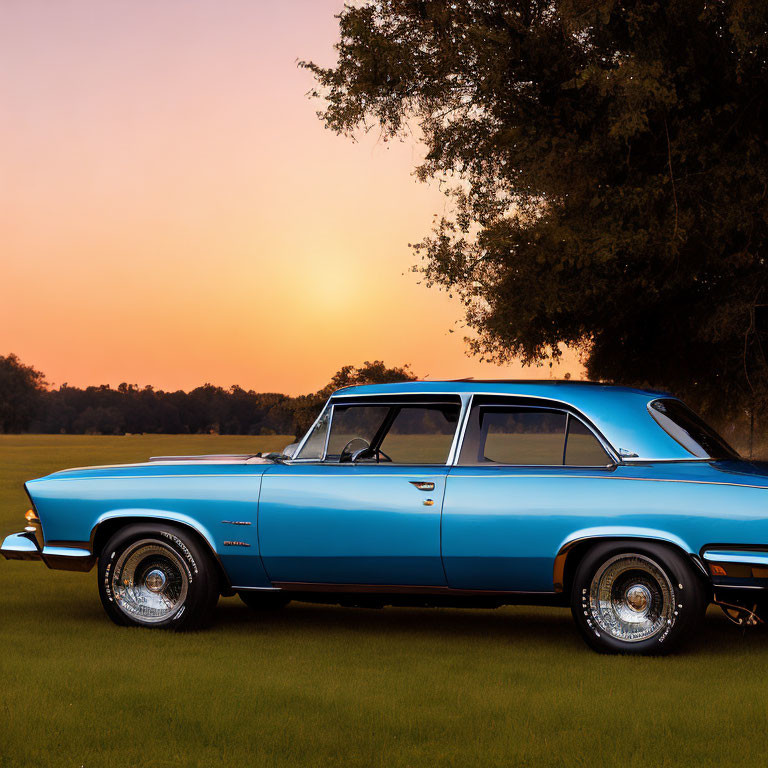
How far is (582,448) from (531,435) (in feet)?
2.54

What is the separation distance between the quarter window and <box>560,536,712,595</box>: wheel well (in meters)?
0.53

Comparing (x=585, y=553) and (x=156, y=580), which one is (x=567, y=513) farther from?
(x=156, y=580)

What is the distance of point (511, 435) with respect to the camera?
8.46 meters

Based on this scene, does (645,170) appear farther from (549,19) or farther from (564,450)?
(564,450)

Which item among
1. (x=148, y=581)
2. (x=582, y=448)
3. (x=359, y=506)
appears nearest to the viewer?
(x=582, y=448)

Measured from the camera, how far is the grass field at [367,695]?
5.34m

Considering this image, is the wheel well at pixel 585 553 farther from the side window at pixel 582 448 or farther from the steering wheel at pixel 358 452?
the steering wheel at pixel 358 452

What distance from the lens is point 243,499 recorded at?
838 centimetres

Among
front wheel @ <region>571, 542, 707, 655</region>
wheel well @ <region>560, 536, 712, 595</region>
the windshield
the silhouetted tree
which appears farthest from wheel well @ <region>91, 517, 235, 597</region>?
the silhouetted tree

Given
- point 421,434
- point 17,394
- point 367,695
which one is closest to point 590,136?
point 421,434

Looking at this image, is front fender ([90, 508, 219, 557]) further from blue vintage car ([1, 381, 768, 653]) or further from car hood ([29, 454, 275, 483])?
car hood ([29, 454, 275, 483])

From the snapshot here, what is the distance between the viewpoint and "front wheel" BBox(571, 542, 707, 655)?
738cm

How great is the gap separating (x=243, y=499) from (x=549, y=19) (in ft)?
49.8

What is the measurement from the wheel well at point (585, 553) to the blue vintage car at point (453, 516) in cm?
1
